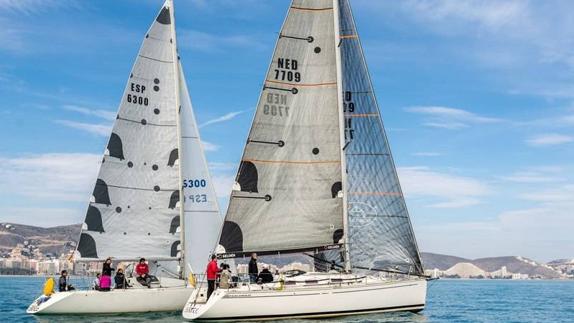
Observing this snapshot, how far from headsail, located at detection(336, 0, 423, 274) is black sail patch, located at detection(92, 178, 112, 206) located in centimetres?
1136

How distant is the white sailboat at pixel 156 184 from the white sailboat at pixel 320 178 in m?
6.40

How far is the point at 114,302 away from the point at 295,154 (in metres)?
9.70

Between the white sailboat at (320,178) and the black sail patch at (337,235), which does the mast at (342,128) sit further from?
the black sail patch at (337,235)

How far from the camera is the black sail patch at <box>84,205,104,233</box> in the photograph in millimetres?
30125

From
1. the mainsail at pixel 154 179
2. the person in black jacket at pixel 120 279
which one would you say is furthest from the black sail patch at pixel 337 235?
the person in black jacket at pixel 120 279

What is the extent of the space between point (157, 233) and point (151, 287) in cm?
274

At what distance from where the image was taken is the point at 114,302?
90.4 feet

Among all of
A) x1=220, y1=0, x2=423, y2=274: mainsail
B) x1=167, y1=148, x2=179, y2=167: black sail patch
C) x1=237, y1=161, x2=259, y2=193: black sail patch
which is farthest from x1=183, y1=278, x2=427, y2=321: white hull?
x1=167, y1=148, x2=179, y2=167: black sail patch

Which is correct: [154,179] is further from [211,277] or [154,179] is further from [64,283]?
[211,277]

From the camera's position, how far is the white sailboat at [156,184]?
99.2 feet

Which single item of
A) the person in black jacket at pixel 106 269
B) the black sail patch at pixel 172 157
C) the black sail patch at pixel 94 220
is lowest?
the person in black jacket at pixel 106 269

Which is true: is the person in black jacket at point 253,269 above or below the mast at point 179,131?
below

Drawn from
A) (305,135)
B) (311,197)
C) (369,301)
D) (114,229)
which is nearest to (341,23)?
(305,135)

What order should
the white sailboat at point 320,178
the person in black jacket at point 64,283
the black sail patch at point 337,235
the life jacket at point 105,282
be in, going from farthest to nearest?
the person in black jacket at point 64,283 < the life jacket at point 105,282 < the black sail patch at point 337,235 < the white sailboat at point 320,178
